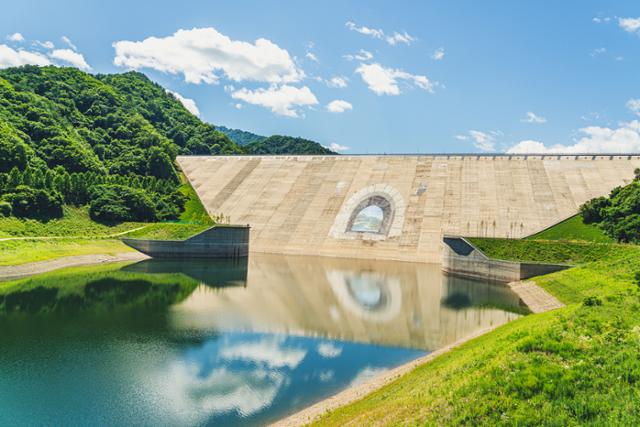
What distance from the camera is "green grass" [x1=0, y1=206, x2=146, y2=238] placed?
47.3m

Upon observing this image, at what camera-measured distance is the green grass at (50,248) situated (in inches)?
1517

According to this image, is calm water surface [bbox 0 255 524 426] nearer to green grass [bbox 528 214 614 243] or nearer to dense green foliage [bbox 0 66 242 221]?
green grass [bbox 528 214 614 243]

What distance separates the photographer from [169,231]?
55656 millimetres

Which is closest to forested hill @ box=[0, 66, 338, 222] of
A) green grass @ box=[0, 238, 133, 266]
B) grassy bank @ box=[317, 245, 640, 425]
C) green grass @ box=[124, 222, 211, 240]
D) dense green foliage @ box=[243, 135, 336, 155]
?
green grass @ box=[124, 222, 211, 240]

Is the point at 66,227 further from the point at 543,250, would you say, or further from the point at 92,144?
the point at 543,250

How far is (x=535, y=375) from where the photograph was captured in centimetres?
1058

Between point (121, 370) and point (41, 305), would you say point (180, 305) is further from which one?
point (121, 370)

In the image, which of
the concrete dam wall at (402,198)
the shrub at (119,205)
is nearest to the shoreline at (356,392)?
the concrete dam wall at (402,198)

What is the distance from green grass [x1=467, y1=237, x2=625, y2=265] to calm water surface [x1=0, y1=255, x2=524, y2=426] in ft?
15.1

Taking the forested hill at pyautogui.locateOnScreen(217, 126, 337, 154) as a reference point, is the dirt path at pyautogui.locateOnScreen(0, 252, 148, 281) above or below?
below

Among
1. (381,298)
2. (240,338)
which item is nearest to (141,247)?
(381,298)

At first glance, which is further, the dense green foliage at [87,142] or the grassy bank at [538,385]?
the dense green foliage at [87,142]

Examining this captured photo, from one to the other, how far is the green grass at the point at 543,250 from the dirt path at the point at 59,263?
35246mm

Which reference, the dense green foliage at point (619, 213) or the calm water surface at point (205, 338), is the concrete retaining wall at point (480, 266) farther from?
the dense green foliage at point (619, 213)
